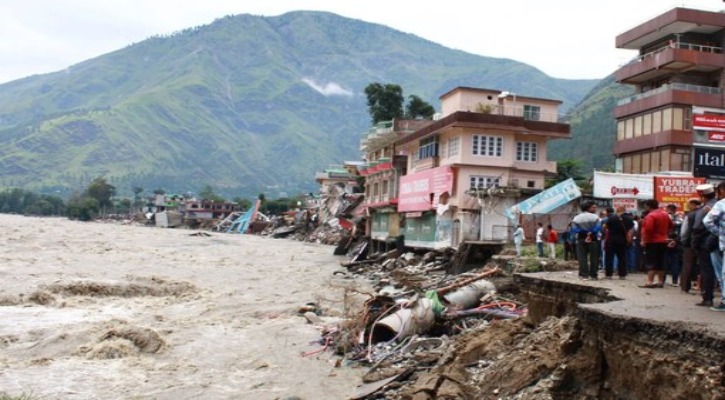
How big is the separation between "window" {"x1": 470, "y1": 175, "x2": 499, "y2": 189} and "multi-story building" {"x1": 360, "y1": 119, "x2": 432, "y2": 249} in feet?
28.3

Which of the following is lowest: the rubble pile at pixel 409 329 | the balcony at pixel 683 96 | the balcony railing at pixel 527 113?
the rubble pile at pixel 409 329

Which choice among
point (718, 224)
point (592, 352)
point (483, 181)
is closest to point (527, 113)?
point (483, 181)

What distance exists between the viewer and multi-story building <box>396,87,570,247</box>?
32.6m

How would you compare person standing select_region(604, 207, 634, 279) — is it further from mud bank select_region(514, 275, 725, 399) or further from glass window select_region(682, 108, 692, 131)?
glass window select_region(682, 108, 692, 131)

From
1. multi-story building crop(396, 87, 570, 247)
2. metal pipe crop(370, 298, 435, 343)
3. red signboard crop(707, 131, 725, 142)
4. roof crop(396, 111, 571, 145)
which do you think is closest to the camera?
metal pipe crop(370, 298, 435, 343)

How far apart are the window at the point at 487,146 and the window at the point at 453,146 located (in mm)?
1012

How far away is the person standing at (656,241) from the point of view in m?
11.7

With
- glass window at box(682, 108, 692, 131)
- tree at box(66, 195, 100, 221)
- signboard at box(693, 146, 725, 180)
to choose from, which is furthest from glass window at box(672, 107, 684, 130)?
tree at box(66, 195, 100, 221)

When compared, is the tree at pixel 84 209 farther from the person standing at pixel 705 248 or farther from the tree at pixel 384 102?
the person standing at pixel 705 248

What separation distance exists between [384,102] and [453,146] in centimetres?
3264

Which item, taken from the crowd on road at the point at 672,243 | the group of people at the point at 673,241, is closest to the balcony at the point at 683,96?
the crowd on road at the point at 672,243

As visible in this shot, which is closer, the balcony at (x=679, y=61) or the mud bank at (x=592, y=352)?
the mud bank at (x=592, y=352)

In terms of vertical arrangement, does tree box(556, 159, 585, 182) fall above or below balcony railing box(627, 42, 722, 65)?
below

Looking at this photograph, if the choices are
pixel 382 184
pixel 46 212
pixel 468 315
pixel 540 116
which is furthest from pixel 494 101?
pixel 46 212
